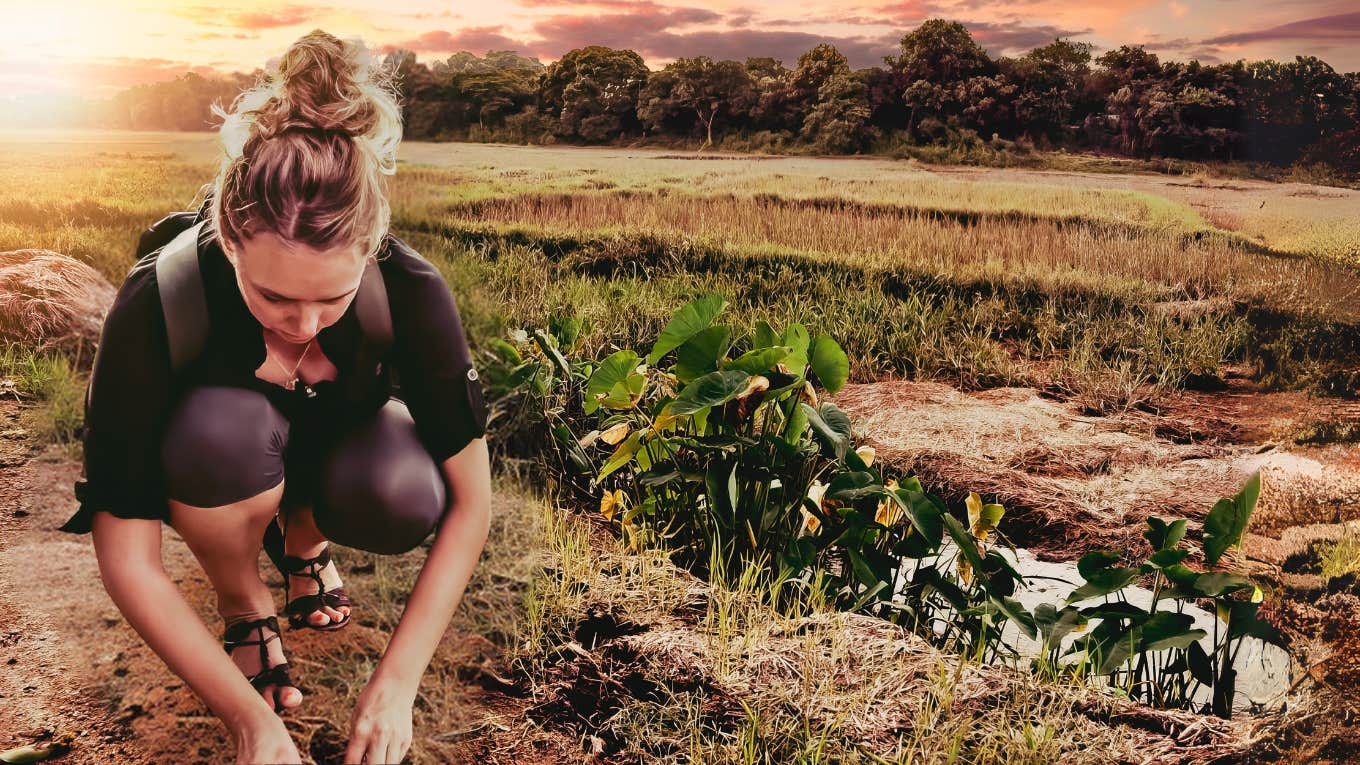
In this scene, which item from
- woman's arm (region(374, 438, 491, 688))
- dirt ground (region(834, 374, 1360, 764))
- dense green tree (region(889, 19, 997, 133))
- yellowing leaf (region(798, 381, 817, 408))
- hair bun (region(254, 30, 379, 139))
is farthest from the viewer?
dense green tree (region(889, 19, 997, 133))

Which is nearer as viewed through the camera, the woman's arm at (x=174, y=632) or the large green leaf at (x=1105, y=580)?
the woman's arm at (x=174, y=632)

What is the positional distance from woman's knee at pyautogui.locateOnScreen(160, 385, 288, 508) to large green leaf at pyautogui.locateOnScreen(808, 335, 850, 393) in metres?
1.44

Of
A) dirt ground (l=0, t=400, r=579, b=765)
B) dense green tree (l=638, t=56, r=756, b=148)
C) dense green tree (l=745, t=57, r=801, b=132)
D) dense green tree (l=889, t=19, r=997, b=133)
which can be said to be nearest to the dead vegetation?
dirt ground (l=0, t=400, r=579, b=765)

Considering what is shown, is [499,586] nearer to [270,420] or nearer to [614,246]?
[270,420]

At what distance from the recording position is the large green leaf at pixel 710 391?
2309mm

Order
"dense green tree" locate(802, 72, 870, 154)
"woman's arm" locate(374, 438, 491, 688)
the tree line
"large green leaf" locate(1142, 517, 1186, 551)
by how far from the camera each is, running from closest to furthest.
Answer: "woman's arm" locate(374, 438, 491, 688), "large green leaf" locate(1142, 517, 1186, 551), the tree line, "dense green tree" locate(802, 72, 870, 154)

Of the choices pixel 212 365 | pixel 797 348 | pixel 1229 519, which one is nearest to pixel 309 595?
pixel 212 365

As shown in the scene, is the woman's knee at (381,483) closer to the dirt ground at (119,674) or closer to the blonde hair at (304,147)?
the dirt ground at (119,674)

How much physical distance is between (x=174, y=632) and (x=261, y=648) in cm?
17

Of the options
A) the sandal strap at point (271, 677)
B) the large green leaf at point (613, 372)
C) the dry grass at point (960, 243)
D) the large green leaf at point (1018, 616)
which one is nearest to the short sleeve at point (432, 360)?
the sandal strap at point (271, 677)

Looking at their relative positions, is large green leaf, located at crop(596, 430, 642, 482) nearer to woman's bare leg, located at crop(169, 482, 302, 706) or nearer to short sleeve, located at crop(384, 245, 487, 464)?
short sleeve, located at crop(384, 245, 487, 464)

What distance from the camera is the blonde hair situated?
1.37 meters

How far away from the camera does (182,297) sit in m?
1.43

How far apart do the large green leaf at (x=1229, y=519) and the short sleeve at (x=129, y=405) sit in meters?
2.10
